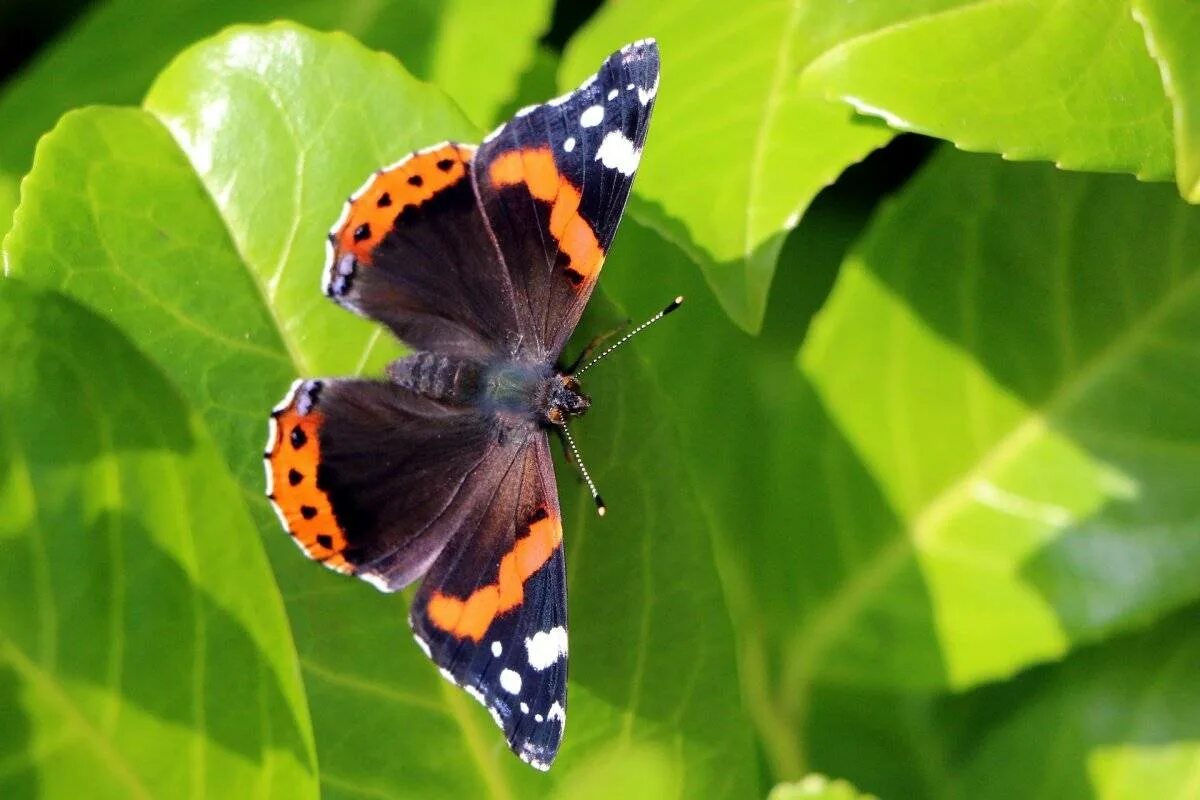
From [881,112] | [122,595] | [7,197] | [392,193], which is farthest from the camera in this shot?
[7,197]

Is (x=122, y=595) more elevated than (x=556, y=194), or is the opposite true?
(x=556, y=194)

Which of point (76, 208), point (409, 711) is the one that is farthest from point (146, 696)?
point (76, 208)

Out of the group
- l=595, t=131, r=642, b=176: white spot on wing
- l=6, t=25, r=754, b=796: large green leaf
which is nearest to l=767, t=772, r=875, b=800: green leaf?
l=6, t=25, r=754, b=796: large green leaf

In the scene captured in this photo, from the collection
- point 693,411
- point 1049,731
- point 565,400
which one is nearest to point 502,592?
point 565,400

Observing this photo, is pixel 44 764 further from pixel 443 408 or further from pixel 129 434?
pixel 443 408

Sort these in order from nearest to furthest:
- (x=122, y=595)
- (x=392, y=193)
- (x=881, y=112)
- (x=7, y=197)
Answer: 1. (x=122, y=595)
2. (x=881, y=112)
3. (x=392, y=193)
4. (x=7, y=197)

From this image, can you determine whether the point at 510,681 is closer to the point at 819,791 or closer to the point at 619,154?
the point at 819,791
